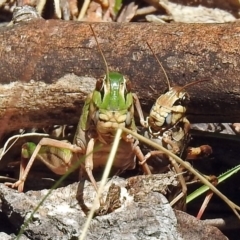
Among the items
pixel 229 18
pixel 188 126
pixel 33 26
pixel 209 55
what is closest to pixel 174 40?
pixel 209 55

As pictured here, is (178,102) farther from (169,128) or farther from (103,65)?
(103,65)

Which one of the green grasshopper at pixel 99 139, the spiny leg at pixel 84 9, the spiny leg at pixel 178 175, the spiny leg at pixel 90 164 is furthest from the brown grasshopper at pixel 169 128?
the spiny leg at pixel 84 9

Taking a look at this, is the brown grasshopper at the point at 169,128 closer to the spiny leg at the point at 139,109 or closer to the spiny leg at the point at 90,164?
the spiny leg at the point at 139,109

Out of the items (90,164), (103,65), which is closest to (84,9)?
(103,65)

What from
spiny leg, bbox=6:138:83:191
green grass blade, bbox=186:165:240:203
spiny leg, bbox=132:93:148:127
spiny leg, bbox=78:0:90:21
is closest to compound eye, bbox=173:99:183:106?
spiny leg, bbox=132:93:148:127

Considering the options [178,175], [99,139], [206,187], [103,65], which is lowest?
[206,187]

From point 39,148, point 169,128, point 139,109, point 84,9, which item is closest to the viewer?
point 139,109

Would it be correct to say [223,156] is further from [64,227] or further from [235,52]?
[64,227]
